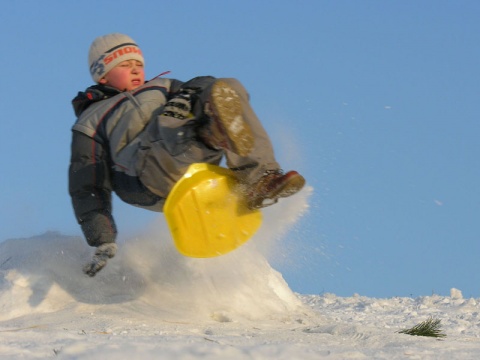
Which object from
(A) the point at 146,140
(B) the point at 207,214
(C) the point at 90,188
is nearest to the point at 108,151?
(C) the point at 90,188

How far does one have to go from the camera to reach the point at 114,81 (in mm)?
5832

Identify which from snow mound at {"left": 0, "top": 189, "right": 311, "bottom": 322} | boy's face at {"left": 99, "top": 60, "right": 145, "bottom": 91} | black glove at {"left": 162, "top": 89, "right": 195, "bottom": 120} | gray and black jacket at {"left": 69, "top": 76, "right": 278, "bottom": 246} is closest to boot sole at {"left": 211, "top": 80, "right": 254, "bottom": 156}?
gray and black jacket at {"left": 69, "top": 76, "right": 278, "bottom": 246}

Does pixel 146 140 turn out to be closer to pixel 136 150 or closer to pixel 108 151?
pixel 136 150

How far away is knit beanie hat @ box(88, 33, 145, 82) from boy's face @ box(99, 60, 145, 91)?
0.03 meters

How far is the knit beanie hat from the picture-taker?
19.1ft

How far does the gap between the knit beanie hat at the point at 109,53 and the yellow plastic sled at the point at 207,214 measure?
105 cm

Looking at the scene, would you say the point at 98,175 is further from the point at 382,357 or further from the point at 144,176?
the point at 382,357

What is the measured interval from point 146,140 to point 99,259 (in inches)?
34.7

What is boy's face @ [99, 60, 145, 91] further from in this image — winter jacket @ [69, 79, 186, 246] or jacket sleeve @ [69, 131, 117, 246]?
jacket sleeve @ [69, 131, 117, 246]

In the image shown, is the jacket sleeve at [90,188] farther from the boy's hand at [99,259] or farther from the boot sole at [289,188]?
the boot sole at [289,188]

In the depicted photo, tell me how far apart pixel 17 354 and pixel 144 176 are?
2.28 m

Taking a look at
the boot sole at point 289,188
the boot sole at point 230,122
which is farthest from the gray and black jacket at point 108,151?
the boot sole at point 289,188

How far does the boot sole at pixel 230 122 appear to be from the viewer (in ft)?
16.2

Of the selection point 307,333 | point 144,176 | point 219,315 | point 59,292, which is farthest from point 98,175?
point 307,333
